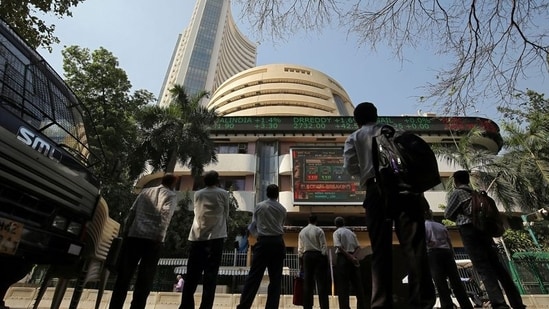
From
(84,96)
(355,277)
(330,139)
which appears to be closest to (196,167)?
(84,96)

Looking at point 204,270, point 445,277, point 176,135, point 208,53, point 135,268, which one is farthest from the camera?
point 208,53

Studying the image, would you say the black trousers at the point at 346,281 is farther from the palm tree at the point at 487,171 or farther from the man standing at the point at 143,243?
the palm tree at the point at 487,171

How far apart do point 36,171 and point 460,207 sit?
4.53m

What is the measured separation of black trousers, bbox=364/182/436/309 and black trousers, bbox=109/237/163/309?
8.79ft

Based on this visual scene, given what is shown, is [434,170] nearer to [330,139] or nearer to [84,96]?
[84,96]

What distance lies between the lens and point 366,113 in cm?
293

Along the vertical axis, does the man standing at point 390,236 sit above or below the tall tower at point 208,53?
below

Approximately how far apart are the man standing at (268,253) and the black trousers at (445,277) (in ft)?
7.28

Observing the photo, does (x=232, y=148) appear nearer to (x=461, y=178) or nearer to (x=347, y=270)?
(x=347, y=270)

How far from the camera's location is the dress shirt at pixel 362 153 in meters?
2.61

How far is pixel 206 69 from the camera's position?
86.3 m

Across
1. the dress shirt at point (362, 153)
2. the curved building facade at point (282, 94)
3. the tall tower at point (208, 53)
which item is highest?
the tall tower at point (208, 53)

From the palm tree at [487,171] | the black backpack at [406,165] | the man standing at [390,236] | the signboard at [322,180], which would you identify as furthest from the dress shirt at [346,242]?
the signboard at [322,180]

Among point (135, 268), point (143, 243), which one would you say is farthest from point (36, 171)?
point (135, 268)
